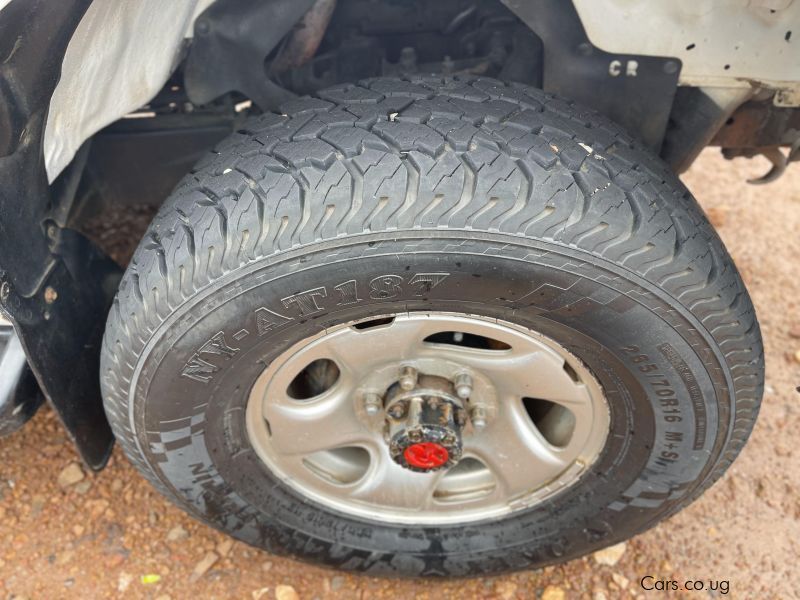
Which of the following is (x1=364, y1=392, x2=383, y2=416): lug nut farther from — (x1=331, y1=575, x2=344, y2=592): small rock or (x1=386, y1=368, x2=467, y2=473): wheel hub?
(x1=331, y1=575, x2=344, y2=592): small rock

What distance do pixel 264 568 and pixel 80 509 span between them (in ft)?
2.18

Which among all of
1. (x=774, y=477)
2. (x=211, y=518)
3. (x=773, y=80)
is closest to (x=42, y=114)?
(x=211, y=518)

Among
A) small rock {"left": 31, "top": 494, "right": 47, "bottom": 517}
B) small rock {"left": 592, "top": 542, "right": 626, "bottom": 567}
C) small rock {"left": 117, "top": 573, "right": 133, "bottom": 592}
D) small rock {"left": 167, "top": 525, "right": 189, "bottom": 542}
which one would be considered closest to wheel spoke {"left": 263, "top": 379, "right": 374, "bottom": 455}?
small rock {"left": 167, "top": 525, "right": 189, "bottom": 542}

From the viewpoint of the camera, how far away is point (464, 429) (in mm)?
1946

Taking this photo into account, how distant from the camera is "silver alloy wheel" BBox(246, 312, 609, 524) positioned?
1.72m

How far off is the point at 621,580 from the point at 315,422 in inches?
44.3

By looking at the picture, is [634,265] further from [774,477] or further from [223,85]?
[774,477]

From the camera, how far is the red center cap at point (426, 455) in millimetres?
1875

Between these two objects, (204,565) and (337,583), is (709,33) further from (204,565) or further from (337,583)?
(204,565)

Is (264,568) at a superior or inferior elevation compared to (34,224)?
inferior

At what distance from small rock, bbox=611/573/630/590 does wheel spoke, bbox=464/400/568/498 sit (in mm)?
520

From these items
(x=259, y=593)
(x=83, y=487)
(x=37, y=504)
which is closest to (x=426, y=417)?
(x=259, y=593)

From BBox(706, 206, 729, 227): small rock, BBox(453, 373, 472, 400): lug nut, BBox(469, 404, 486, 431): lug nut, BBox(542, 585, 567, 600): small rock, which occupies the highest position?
BBox(453, 373, 472, 400): lug nut

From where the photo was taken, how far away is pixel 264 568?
7.55ft
